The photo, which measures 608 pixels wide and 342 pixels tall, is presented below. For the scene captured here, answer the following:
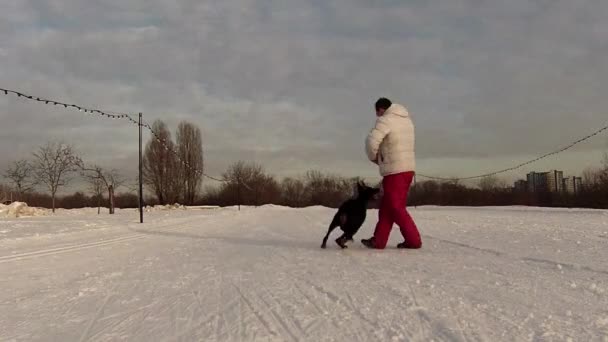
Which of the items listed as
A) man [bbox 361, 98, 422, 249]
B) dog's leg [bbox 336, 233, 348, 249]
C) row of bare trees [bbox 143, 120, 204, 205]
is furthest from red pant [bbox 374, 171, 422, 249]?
row of bare trees [bbox 143, 120, 204, 205]

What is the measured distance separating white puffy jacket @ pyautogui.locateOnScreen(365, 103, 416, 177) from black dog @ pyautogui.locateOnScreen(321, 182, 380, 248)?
402mm

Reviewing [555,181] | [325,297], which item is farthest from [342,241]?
[555,181]

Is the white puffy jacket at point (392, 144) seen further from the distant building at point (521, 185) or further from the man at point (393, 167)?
the distant building at point (521, 185)

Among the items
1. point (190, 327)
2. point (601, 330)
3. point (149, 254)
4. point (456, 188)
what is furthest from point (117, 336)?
point (456, 188)

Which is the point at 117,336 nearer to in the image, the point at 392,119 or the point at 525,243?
Result: the point at 392,119

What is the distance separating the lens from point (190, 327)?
2.96 m

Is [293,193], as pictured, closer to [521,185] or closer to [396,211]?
[521,185]

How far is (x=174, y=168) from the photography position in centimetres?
6200

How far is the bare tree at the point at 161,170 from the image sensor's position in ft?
201

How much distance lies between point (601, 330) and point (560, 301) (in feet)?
2.10

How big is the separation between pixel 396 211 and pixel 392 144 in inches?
33.8

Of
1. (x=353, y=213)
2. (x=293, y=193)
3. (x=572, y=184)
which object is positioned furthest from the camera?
(x=293, y=193)

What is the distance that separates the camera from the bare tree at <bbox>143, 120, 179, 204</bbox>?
61125mm

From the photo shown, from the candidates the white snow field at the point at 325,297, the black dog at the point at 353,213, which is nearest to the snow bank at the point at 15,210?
the white snow field at the point at 325,297
